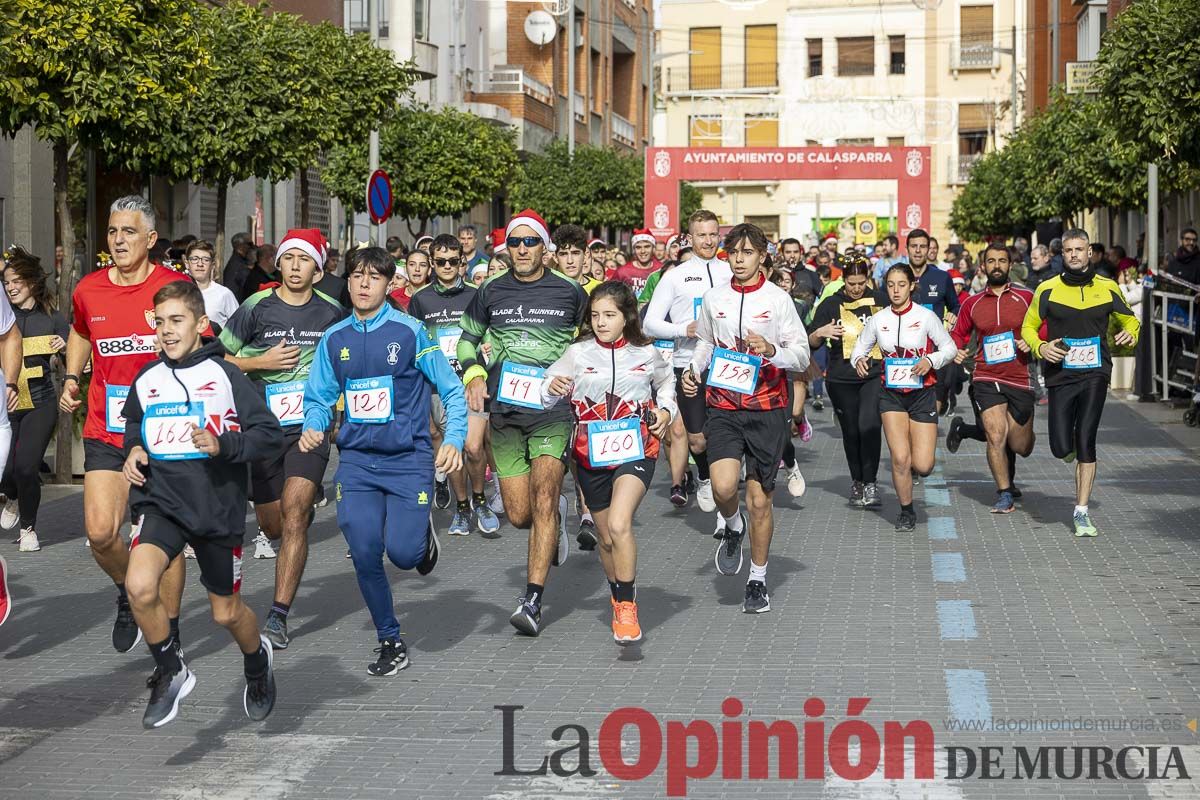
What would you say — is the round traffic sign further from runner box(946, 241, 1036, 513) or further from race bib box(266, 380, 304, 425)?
race bib box(266, 380, 304, 425)

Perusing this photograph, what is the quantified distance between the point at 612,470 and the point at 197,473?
7.90 feet

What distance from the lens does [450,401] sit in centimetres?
801

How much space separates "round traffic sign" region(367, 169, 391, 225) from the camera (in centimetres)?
2425

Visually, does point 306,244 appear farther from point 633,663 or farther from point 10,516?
point 10,516

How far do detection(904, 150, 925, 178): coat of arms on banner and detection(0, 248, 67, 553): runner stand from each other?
98.2 ft

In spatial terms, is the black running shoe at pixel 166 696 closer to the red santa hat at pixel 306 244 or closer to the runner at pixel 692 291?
the red santa hat at pixel 306 244

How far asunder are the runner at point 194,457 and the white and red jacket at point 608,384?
2.13 m

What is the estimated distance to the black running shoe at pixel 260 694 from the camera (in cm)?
683

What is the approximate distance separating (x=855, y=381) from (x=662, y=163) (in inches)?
1109

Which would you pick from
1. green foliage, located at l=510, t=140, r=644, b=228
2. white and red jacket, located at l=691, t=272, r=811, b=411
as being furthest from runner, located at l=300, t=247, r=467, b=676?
green foliage, located at l=510, t=140, r=644, b=228

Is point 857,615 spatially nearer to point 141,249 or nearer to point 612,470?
point 612,470

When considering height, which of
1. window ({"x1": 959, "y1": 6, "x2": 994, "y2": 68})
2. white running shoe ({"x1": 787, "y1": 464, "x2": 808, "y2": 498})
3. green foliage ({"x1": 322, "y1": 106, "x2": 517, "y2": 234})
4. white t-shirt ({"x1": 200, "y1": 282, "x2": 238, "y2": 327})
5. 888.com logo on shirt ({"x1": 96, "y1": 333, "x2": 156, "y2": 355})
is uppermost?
window ({"x1": 959, "y1": 6, "x2": 994, "y2": 68})

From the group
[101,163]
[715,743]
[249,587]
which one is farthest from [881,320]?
[101,163]

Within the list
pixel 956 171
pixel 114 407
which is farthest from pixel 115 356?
pixel 956 171
